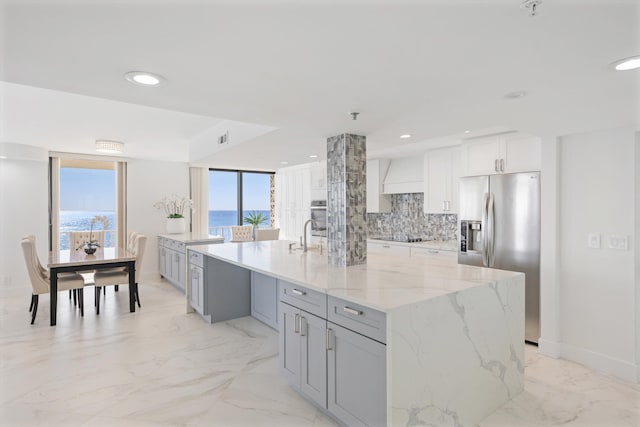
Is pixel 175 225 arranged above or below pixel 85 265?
above

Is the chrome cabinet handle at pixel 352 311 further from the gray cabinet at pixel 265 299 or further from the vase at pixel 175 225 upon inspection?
the vase at pixel 175 225

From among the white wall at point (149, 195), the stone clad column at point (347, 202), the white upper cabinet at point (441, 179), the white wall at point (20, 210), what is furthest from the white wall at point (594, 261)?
the white wall at point (20, 210)

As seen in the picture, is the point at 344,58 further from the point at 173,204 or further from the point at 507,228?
the point at 173,204

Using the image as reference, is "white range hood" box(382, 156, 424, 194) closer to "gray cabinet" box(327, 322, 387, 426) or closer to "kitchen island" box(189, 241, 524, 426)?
"kitchen island" box(189, 241, 524, 426)

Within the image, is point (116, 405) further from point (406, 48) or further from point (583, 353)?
point (583, 353)

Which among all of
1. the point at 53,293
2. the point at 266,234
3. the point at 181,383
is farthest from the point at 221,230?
the point at 181,383

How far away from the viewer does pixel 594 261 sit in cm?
308

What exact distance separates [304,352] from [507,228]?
2.62 meters

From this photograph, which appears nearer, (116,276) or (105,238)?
(116,276)

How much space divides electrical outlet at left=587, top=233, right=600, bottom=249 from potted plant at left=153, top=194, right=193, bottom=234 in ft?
20.1

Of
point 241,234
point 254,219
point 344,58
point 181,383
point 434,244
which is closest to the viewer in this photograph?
point 344,58

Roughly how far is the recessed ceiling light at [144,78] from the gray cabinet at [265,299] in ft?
8.29

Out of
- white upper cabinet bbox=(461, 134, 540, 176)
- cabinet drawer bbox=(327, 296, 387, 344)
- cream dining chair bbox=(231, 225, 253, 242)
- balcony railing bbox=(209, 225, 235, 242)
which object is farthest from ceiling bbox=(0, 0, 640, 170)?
balcony railing bbox=(209, 225, 235, 242)

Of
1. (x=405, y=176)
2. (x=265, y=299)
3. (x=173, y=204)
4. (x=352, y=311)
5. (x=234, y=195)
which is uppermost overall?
(x=405, y=176)
